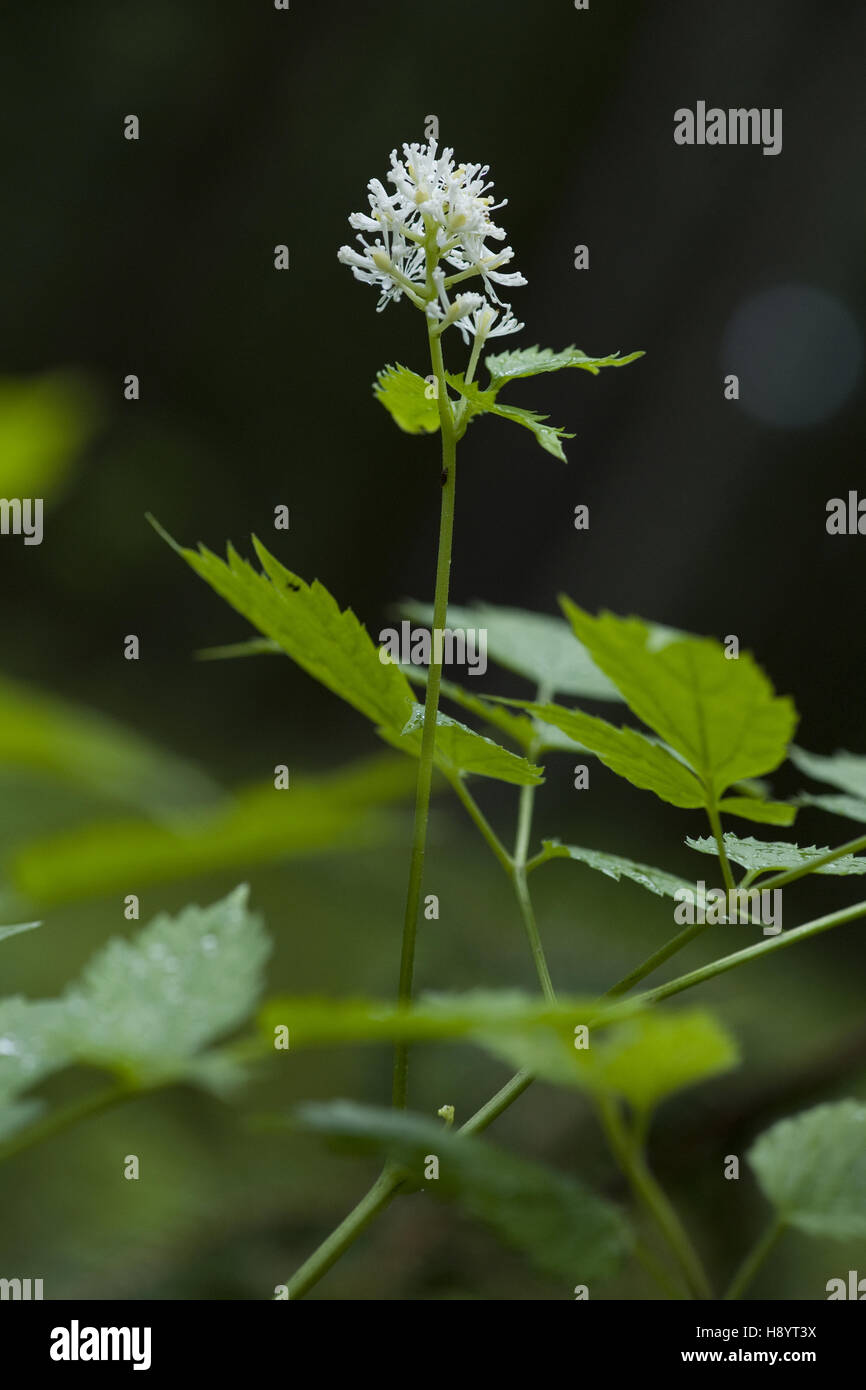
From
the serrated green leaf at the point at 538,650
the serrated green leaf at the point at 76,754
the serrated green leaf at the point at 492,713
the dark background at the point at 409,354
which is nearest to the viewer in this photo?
the serrated green leaf at the point at 76,754

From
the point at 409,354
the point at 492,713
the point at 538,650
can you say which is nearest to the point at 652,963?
the point at 492,713

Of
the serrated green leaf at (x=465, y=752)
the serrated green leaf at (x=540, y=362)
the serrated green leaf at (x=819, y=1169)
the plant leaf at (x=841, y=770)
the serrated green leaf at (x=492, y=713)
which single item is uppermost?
the serrated green leaf at (x=540, y=362)

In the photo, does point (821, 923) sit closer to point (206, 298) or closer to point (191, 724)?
point (191, 724)

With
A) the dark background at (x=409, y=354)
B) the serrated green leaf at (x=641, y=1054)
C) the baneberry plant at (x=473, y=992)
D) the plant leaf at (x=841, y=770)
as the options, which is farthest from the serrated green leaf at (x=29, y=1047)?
the dark background at (x=409, y=354)

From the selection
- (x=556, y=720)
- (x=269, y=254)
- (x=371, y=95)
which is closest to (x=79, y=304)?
(x=269, y=254)

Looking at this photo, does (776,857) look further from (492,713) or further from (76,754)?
(76,754)

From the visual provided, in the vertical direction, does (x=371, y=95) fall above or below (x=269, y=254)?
above

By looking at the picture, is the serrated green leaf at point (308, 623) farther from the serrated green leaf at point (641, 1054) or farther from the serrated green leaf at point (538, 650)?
the serrated green leaf at point (538, 650)

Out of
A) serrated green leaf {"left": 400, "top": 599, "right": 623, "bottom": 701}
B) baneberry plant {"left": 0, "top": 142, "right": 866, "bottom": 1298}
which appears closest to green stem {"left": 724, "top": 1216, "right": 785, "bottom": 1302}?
baneberry plant {"left": 0, "top": 142, "right": 866, "bottom": 1298}

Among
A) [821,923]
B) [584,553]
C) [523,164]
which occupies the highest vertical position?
[523,164]
